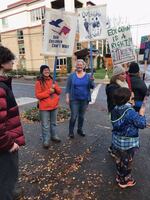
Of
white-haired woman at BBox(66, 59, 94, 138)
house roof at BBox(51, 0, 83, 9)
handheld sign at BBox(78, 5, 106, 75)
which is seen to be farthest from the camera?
house roof at BBox(51, 0, 83, 9)

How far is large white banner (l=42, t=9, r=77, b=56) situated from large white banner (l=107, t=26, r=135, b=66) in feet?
2.84

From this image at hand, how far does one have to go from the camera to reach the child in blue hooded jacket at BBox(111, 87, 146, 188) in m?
3.36

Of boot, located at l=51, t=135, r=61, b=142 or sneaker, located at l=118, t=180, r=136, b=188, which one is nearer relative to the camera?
sneaker, located at l=118, t=180, r=136, b=188

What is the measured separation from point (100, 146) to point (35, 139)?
1.64m

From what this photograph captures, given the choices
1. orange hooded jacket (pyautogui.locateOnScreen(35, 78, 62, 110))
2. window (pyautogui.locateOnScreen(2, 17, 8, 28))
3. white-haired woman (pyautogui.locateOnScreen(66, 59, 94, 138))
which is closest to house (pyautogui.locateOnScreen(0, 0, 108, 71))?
window (pyautogui.locateOnScreen(2, 17, 8, 28))

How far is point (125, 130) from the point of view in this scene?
3475 mm

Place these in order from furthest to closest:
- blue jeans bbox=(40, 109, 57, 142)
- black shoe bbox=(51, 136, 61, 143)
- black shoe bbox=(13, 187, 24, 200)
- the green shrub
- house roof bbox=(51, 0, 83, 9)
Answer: house roof bbox=(51, 0, 83, 9), the green shrub, black shoe bbox=(51, 136, 61, 143), blue jeans bbox=(40, 109, 57, 142), black shoe bbox=(13, 187, 24, 200)

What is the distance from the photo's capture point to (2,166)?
2.47m

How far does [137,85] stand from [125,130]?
1383 millimetres

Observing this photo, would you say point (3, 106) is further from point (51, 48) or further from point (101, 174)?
point (51, 48)

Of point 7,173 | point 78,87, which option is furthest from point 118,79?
point 7,173

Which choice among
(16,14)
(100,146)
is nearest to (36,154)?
(100,146)

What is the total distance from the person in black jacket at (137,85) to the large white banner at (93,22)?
1.94 meters

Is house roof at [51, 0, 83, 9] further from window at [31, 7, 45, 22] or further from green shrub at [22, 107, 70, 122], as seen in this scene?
green shrub at [22, 107, 70, 122]
